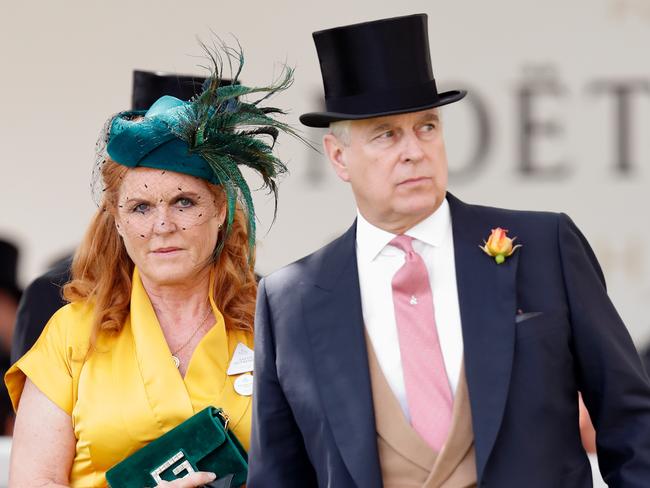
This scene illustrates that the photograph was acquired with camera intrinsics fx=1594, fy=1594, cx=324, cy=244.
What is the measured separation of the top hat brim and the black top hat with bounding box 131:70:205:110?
833 mm

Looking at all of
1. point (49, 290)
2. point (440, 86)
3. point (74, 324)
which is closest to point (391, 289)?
point (74, 324)

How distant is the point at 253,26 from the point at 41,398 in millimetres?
3039

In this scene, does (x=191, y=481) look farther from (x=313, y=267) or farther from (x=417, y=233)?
(x=417, y=233)

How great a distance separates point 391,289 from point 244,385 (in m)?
0.67

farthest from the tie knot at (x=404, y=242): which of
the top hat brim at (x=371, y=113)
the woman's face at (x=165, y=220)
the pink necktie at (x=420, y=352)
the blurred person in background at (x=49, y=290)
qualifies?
the blurred person in background at (x=49, y=290)

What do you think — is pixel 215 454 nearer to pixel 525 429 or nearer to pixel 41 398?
pixel 41 398

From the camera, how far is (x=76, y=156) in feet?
21.7

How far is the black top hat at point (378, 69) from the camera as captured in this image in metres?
3.36

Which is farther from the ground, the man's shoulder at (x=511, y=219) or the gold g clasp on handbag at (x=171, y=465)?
the man's shoulder at (x=511, y=219)

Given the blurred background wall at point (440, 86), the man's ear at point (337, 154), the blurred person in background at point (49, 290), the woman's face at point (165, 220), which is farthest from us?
the blurred background wall at point (440, 86)

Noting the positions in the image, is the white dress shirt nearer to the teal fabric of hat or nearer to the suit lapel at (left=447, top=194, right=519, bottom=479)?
the suit lapel at (left=447, top=194, right=519, bottom=479)

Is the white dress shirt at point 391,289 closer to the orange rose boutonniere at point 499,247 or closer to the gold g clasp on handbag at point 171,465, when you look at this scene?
the orange rose boutonniere at point 499,247

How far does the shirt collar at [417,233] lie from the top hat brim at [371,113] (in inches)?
8.6

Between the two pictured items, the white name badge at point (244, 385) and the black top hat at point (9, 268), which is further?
the black top hat at point (9, 268)
